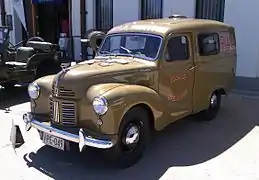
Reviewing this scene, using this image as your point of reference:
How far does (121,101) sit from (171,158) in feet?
3.99

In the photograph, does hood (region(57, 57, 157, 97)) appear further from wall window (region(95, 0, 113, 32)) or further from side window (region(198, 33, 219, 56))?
wall window (region(95, 0, 113, 32))

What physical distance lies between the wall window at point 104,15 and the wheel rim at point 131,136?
8153 millimetres

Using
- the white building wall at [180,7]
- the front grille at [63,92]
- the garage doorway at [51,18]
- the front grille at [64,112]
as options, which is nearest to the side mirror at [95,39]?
the front grille at [63,92]

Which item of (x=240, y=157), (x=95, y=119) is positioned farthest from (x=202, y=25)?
(x=95, y=119)

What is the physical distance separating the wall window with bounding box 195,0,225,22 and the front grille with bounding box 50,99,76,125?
6934 mm

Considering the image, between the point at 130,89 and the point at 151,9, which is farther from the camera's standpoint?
the point at 151,9

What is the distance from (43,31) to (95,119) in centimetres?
1171

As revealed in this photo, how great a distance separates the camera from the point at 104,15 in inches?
481

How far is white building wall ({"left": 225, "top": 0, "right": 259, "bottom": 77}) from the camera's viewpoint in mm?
9227

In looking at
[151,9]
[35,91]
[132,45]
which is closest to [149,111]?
[132,45]

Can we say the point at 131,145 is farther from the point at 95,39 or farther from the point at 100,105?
the point at 95,39

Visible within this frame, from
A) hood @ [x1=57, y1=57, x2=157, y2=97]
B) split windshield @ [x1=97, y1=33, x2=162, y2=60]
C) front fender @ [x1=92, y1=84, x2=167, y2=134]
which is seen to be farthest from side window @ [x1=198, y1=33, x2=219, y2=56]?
front fender @ [x1=92, y1=84, x2=167, y2=134]

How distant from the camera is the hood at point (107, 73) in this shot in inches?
169

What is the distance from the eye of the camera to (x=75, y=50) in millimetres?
12695
